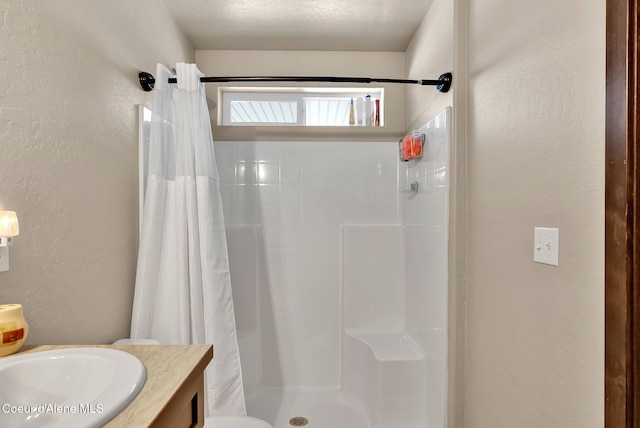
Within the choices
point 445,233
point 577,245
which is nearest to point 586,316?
point 577,245

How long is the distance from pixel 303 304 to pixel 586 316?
1921mm

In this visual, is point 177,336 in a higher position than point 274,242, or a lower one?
lower

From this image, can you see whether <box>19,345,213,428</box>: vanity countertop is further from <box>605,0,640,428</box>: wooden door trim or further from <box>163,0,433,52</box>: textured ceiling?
<box>163,0,433,52</box>: textured ceiling

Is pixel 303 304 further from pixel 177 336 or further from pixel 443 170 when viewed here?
pixel 443 170

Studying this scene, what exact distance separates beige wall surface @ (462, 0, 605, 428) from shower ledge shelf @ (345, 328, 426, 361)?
596 mm

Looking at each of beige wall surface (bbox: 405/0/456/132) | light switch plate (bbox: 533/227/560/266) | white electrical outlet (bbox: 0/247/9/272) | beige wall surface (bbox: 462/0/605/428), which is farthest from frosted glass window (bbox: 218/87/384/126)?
white electrical outlet (bbox: 0/247/9/272)

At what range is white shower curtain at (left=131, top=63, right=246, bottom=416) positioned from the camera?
5.43 feet

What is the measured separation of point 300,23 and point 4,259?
6.40 feet

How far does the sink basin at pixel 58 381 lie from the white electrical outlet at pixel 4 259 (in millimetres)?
225

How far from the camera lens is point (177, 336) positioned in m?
1.66

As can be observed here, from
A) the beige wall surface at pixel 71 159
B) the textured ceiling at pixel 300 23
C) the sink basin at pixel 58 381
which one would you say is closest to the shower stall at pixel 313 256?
the textured ceiling at pixel 300 23

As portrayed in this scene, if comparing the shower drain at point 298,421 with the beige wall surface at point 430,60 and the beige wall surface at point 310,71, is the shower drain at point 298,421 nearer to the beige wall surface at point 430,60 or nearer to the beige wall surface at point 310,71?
the beige wall surface at point 310,71

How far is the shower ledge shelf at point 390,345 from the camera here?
2.20 meters

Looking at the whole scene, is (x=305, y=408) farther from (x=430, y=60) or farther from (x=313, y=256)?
(x=430, y=60)
